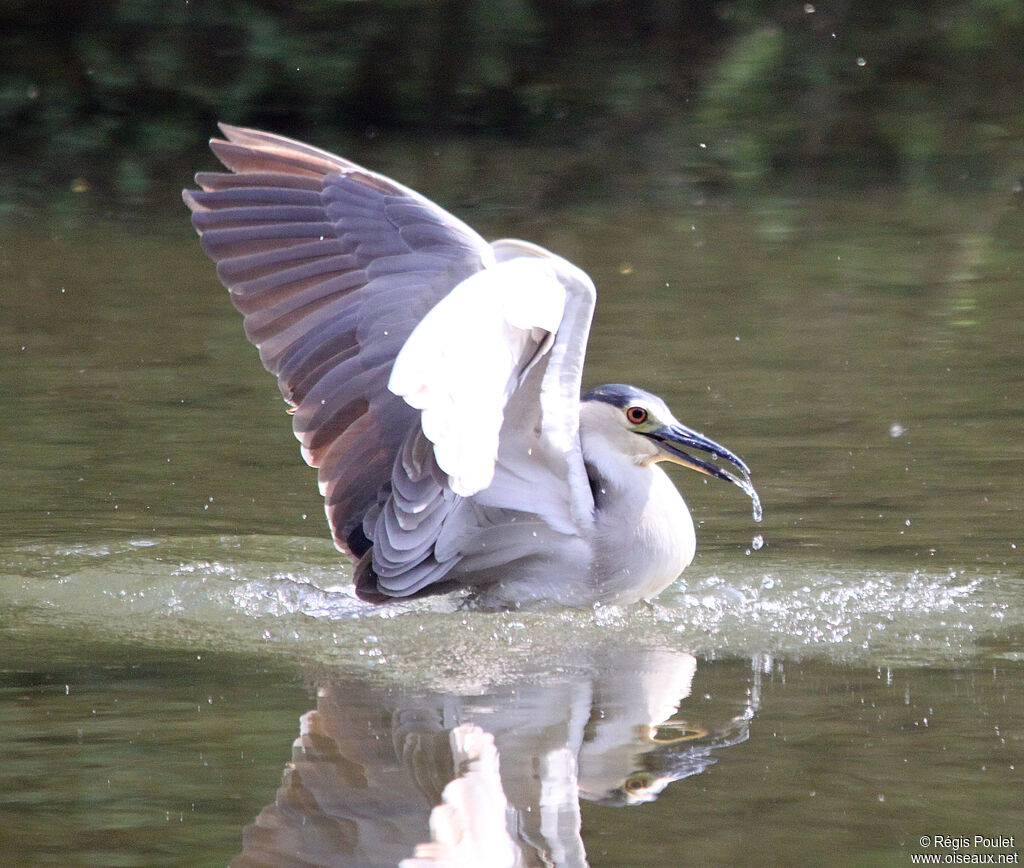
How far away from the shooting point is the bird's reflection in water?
2.96 meters

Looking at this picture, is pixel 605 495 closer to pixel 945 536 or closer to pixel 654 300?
pixel 945 536

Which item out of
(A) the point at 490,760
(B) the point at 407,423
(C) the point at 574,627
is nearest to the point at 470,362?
(A) the point at 490,760

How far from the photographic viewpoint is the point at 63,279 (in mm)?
8586

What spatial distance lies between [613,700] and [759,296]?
4555mm

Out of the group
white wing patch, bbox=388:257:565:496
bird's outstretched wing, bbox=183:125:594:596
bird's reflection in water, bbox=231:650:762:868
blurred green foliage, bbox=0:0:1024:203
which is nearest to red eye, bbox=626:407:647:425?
bird's outstretched wing, bbox=183:125:594:596

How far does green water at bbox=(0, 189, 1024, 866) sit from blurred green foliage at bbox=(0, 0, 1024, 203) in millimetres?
4306

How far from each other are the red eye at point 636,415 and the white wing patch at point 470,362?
3.25 feet

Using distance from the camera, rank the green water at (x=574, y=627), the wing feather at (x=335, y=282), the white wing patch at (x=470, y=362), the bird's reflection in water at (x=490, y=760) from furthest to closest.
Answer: the wing feather at (x=335, y=282)
the white wing patch at (x=470, y=362)
the green water at (x=574, y=627)
the bird's reflection in water at (x=490, y=760)

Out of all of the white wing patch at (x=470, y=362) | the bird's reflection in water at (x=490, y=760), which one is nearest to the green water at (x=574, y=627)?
the bird's reflection in water at (x=490, y=760)

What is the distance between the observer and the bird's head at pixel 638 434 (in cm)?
464

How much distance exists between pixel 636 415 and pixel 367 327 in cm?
76

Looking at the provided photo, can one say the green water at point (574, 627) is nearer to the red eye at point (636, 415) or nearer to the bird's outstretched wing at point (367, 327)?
the bird's outstretched wing at point (367, 327)

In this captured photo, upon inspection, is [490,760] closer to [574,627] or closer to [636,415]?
[574,627]

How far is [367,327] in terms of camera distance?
15.0 ft
